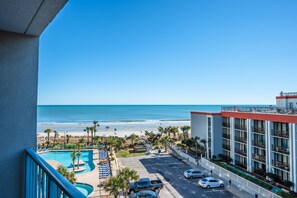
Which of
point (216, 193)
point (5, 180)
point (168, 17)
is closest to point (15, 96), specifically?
point (5, 180)

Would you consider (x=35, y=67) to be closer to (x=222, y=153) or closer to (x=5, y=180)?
(x=5, y=180)

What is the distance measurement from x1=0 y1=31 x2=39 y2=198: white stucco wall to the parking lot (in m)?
12.7

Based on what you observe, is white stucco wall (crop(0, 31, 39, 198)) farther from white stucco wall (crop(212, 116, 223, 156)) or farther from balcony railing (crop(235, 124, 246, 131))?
white stucco wall (crop(212, 116, 223, 156))

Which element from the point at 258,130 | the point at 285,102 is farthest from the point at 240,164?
the point at 285,102

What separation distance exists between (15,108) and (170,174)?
17.6 m

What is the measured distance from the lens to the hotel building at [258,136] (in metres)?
15.2

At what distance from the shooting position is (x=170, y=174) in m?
18.9

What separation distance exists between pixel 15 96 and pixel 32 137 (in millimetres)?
556

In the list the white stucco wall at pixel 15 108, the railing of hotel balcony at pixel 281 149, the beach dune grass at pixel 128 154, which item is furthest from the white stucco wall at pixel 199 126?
the white stucco wall at pixel 15 108

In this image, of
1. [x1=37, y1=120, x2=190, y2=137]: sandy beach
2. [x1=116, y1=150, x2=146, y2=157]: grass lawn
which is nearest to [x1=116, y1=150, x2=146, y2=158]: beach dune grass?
[x1=116, y1=150, x2=146, y2=157]: grass lawn

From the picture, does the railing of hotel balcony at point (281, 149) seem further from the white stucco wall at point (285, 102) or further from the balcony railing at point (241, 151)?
the white stucco wall at point (285, 102)

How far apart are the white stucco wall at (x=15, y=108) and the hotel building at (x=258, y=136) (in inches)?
625

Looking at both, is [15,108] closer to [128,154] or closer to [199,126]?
[199,126]

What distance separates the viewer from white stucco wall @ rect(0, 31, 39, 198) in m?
2.70
